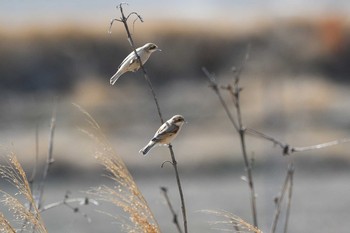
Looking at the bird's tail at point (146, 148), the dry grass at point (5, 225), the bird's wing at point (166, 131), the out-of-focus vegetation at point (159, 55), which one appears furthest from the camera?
the out-of-focus vegetation at point (159, 55)

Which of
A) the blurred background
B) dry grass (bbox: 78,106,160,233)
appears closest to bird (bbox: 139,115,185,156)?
dry grass (bbox: 78,106,160,233)

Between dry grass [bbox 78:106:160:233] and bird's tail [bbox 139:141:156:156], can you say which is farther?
bird's tail [bbox 139:141:156:156]

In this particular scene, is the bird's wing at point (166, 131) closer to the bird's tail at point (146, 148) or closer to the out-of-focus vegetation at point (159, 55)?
the bird's tail at point (146, 148)

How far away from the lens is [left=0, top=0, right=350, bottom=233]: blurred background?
15328 mm

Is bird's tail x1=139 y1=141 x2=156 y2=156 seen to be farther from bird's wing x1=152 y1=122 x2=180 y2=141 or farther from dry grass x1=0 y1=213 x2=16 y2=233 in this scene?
dry grass x1=0 y1=213 x2=16 y2=233

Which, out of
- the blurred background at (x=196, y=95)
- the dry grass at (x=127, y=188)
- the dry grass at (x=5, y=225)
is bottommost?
the blurred background at (x=196, y=95)

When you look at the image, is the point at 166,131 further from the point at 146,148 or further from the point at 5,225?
the point at 5,225

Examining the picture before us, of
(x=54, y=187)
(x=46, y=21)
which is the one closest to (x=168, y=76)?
(x=46, y=21)

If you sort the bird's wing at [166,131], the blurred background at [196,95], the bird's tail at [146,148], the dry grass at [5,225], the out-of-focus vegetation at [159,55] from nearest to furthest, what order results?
the dry grass at [5,225] < the bird's tail at [146,148] < the bird's wing at [166,131] < the blurred background at [196,95] < the out-of-focus vegetation at [159,55]

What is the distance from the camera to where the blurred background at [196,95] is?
15.3 meters

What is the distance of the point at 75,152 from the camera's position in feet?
53.0

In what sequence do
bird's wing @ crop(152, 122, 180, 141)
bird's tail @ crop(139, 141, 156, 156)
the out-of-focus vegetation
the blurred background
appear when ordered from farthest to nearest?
the out-of-focus vegetation → the blurred background → bird's wing @ crop(152, 122, 180, 141) → bird's tail @ crop(139, 141, 156, 156)

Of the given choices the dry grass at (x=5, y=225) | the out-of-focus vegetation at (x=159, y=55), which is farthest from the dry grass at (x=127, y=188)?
the out-of-focus vegetation at (x=159, y=55)

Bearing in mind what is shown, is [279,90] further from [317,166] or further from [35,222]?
[35,222]
